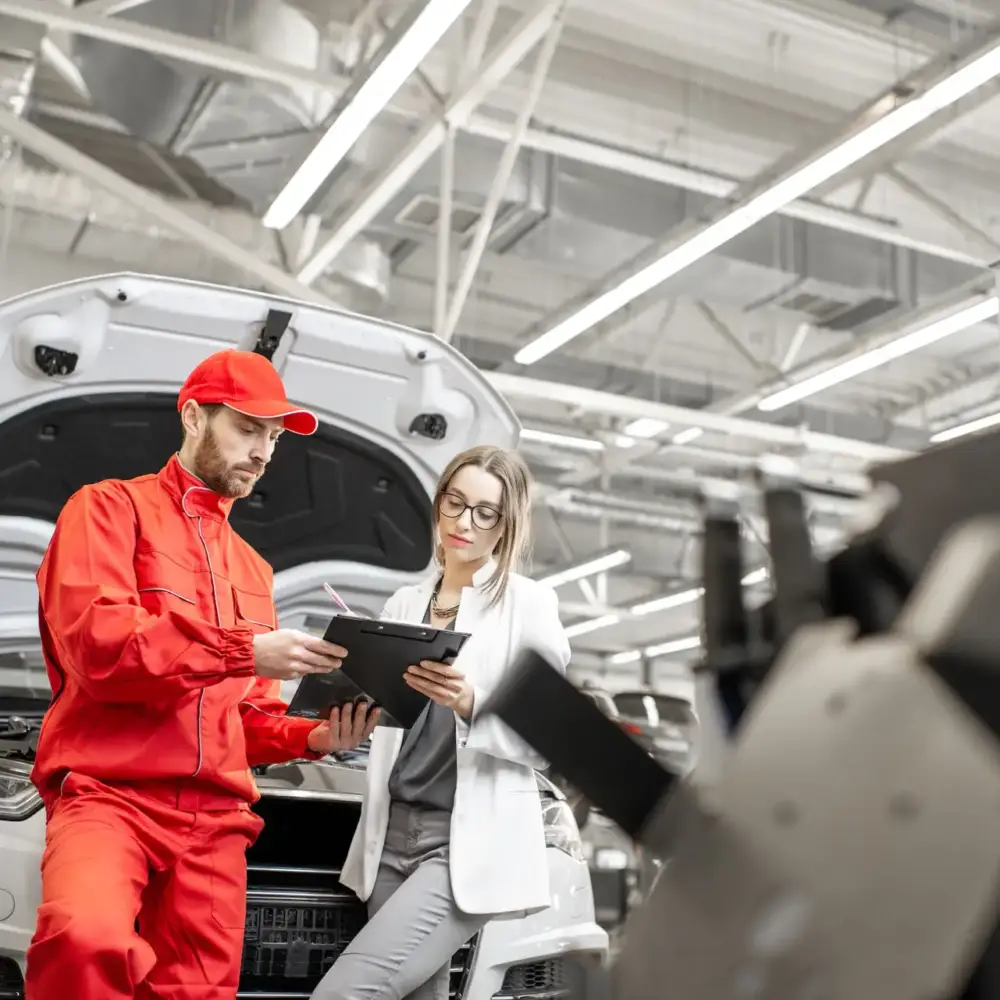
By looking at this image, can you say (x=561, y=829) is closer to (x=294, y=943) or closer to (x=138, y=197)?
(x=294, y=943)

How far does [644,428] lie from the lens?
417 inches

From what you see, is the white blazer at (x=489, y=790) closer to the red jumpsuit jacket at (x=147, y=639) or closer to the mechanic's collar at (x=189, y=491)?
the red jumpsuit jacket at (x=147, y=639)

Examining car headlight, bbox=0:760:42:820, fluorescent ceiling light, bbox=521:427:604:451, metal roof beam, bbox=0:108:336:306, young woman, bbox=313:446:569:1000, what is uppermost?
metal roof beam, bbox=0:108:336:306

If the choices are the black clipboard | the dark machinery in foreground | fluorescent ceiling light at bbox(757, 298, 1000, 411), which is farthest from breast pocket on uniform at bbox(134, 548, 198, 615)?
fluorescent ceiling light at bbox(757, 298, 1000, 411)

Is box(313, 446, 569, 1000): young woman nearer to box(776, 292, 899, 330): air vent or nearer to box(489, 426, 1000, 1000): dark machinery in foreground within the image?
box(489, 426, 1000, 1000): dark machinery in foreground

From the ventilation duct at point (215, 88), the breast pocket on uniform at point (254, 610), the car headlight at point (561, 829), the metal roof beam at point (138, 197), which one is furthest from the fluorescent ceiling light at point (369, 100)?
the car headlight at point (561, 829)

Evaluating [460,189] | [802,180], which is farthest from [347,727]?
[460,189]

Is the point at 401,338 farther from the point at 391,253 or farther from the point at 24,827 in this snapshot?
the point at 391,253

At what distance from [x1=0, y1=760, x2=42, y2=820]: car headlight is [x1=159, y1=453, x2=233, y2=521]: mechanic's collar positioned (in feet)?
2.04

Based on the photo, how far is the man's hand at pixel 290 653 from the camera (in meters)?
1.80

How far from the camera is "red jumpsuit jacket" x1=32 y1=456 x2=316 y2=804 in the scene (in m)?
1.71

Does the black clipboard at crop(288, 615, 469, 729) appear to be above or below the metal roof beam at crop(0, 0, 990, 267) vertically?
below

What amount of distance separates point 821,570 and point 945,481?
7 cm

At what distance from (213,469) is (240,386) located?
16cm
